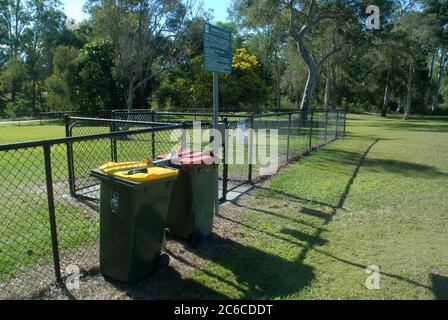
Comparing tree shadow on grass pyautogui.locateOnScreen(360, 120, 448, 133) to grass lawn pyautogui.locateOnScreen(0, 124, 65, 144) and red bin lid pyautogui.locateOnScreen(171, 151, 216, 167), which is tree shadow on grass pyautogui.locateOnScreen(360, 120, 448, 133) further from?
red bin lid pyautogui.locateOnScreen(171, 151, 216, 167)

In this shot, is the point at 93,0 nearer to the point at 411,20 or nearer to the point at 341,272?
A: the point at 341,272

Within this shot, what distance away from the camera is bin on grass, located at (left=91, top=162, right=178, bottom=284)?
3309 millimetres

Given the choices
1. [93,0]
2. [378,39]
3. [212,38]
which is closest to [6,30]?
[93,0]

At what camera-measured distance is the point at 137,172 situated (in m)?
3.41

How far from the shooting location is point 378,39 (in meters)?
23.3

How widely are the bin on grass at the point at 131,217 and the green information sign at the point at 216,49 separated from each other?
6.00 ft

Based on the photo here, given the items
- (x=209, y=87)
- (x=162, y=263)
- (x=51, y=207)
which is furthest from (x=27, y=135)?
(x=209, y=87)

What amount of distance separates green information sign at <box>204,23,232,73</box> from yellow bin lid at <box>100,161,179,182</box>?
1.74 metres

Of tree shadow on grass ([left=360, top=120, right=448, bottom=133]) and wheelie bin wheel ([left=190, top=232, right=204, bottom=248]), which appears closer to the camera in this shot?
wheelie bin wheel ([left=190, top=232, right=204, bottom=248])

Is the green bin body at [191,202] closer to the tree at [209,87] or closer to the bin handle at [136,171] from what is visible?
the bin handle at [136,171]

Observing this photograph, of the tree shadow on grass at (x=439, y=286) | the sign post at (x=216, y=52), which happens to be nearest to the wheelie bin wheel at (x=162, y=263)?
the sign post at (x=216, y=52)

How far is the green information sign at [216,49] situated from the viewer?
15.4 feet

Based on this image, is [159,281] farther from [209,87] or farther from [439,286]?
[209,87]

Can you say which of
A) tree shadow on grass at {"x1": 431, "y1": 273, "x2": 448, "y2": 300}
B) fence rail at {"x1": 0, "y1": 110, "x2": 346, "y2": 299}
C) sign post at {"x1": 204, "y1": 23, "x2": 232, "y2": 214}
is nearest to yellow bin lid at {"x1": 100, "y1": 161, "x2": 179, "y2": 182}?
fence rail at {"x1": 0, "y1": 110, "x2": 346, "y2": 299}
